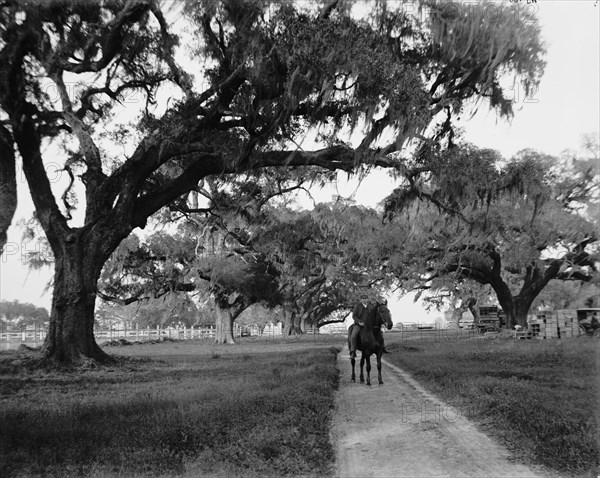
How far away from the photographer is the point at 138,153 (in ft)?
49.9

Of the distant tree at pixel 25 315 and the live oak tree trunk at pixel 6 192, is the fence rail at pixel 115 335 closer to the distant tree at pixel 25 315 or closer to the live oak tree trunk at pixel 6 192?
the distant tree at pixel 25 315

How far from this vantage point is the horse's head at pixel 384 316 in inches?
471

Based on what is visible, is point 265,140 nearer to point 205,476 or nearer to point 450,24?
point 450,24

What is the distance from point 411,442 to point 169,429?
110 inches

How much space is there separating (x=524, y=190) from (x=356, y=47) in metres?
7.13

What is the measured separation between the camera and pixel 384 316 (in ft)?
39.3

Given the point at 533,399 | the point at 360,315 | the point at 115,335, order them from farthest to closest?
the point at 115,335 → the point at 360,315 → the point at 533,399

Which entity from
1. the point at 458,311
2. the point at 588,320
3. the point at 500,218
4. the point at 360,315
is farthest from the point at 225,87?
the point at 458,311

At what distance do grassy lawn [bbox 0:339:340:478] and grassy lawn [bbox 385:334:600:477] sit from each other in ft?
7.22

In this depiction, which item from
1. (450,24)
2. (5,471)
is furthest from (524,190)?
(5,471)

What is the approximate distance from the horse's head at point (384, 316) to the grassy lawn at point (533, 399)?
1.57 metres

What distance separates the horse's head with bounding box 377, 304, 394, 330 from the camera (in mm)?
11969

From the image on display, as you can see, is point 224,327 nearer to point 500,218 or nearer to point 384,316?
point 500,218

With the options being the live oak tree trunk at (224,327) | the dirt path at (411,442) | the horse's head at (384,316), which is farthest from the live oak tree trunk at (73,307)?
the live oak tree trunk at (224,327)
